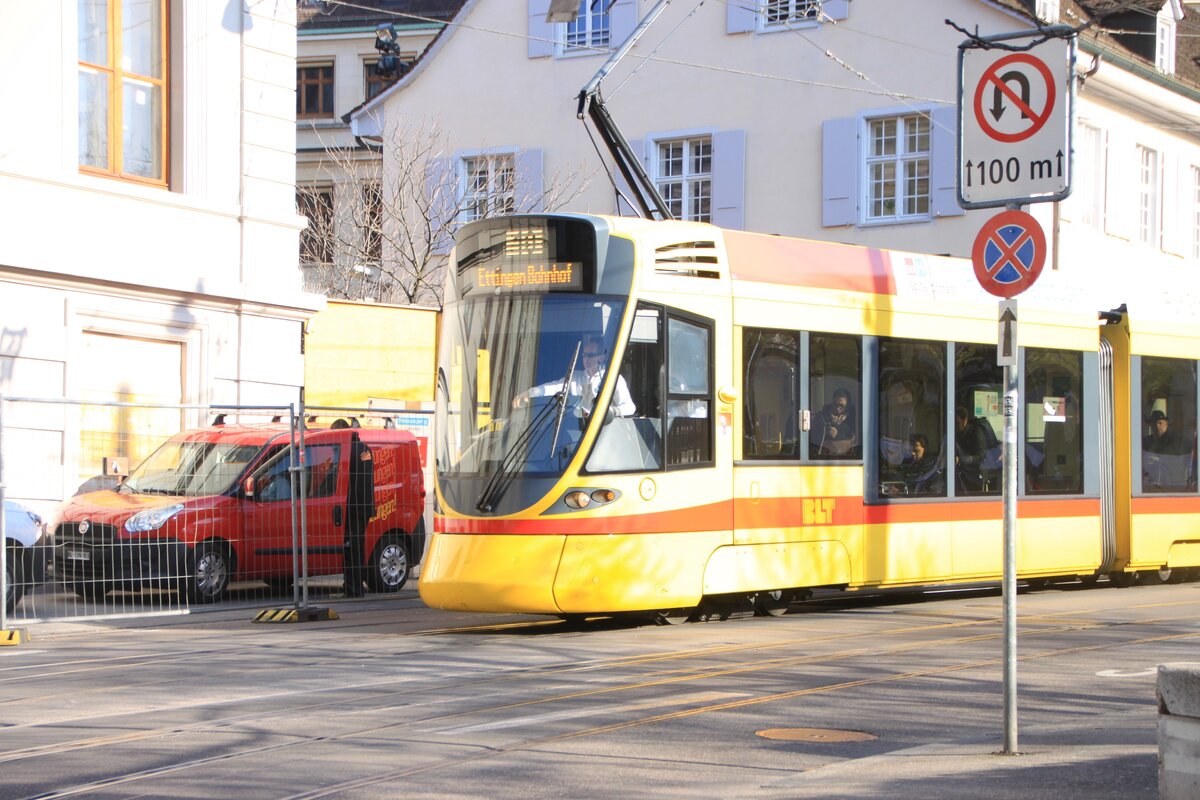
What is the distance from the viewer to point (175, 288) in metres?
21.0

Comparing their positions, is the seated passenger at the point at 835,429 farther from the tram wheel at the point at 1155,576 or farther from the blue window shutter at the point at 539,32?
the blue window shutter at the point at 539,32

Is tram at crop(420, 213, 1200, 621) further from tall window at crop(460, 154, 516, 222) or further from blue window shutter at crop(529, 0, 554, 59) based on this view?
blue window shutter at crop(529, 0, 554, 59)

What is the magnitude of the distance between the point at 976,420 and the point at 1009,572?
9.17m

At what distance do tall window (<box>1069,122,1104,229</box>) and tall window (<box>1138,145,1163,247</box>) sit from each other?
94.7 inches

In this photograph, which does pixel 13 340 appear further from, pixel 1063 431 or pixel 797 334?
pixel 1063 431

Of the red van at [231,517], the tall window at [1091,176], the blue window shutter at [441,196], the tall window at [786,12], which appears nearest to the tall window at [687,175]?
the tall window at [786,12]

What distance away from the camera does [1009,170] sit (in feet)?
26.5

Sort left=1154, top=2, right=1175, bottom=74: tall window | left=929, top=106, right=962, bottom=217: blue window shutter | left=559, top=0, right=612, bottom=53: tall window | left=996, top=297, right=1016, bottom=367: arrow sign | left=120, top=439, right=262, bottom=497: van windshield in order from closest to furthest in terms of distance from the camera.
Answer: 1. left=996, top=297, right=1016, bottom=367: arrow sign
2. left=120, top=439, right=262, bottom=497: van windshield
3. left=929, top=106, right=962, bottom=217: blue window shutter
4. left=1154, top=2, right=1175, bottom=74: tall window
5. left=559, top=0, right=612, bottom=53: tall window

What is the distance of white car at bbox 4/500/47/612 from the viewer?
48.3 feet

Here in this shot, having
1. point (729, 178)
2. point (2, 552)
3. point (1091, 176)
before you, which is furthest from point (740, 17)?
point (2, 552)

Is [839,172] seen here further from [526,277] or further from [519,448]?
[519,448]

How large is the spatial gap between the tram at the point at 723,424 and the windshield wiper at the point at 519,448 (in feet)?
0.05

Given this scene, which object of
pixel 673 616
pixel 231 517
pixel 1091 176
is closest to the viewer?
pixel 673 616

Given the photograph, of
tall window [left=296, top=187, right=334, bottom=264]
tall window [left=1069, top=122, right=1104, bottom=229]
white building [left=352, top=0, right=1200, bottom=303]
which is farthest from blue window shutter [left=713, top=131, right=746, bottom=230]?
tall window [left=296, top=187, right=334, bottom=264]
